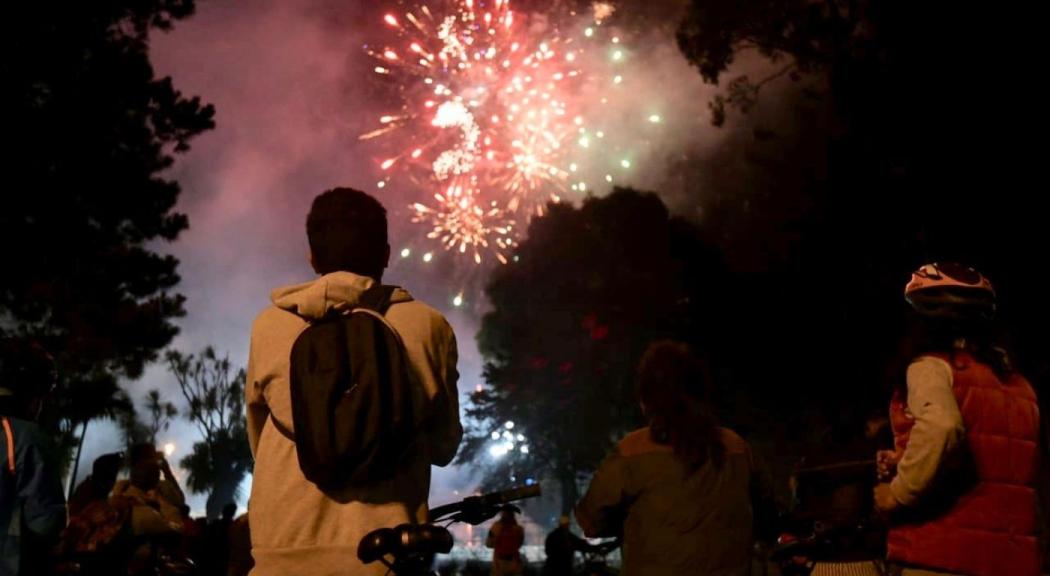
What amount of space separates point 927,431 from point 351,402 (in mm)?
1912

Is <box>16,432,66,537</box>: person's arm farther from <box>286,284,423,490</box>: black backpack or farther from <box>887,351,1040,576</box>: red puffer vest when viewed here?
<box>887,351,1040,576</box>: red puffer vest

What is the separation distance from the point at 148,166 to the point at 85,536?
15.2 metres

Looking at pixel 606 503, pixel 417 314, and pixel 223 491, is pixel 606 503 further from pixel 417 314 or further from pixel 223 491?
pixel 223 491

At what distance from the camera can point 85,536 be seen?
555cm

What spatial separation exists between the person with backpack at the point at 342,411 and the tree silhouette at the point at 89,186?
56.0ft

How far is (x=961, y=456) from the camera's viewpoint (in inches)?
118

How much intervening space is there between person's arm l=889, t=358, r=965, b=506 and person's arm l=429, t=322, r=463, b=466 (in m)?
1.55

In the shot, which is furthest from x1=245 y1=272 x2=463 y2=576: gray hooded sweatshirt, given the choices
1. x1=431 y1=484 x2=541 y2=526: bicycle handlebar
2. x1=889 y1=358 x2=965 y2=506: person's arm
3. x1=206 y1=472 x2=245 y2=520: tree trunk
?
x1=206 y1=472 x2=245 y2=520: tree trunk

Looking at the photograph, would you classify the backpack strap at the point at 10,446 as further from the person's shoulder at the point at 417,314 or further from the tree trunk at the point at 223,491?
the tree trunk at the point at 223,491

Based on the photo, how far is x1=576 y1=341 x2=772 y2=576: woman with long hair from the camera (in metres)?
3.35

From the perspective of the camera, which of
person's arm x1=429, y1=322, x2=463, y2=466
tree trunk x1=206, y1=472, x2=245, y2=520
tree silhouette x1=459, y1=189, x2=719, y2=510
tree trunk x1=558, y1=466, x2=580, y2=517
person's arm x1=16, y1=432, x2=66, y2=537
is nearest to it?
person's arm x1=429, y1=322, x2=463, y2=466

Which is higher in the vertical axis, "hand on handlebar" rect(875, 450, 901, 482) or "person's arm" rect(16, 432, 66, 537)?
"person's arm" rect(16, 432, 66, 537)

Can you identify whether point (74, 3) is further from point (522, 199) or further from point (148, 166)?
point (522, 199)

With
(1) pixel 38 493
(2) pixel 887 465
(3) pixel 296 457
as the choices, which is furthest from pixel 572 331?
(3) pixel 296 457
